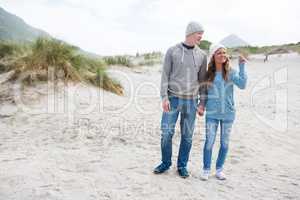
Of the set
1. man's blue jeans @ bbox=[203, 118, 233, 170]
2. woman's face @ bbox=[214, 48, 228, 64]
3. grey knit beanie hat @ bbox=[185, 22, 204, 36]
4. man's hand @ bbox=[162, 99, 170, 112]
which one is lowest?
man's blue jeans @ bbox=[203, 118, 233, 170]

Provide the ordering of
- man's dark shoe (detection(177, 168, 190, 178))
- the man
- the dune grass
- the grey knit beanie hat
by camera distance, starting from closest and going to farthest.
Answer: the grey knit beanie hat → the man → man's dark shoe (detection(177, 168, 190, 178)) → the dune grass

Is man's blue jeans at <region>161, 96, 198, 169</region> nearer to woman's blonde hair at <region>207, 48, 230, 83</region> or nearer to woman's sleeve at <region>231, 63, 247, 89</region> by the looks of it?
woman's blonde hair at <region>207, 48, 230, 83</region>

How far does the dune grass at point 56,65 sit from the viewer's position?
324 inches

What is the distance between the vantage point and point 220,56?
13.4 feet

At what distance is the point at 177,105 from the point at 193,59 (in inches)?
20.3

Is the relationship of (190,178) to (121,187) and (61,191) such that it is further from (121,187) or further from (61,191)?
(61,191)

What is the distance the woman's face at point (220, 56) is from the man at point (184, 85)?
169 mm

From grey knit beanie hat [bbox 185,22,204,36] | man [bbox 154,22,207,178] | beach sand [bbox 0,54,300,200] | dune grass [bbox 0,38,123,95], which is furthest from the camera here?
dune grass [bbox 0,38,123,95]

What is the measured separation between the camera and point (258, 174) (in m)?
4.55

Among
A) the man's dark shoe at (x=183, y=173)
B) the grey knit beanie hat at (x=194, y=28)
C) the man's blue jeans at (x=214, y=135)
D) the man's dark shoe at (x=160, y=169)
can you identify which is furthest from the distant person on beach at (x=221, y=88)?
the man's dark shoe at (x=160, y=169)

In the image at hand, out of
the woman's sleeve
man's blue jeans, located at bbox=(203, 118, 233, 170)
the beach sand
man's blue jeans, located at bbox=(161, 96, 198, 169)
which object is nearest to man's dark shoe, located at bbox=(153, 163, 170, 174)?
the beach sand

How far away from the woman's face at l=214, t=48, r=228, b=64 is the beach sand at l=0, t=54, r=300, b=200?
1.29 metres

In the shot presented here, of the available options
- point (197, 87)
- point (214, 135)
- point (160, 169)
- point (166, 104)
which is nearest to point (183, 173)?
point (160, 169)

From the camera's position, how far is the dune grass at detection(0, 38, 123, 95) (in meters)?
8.24
